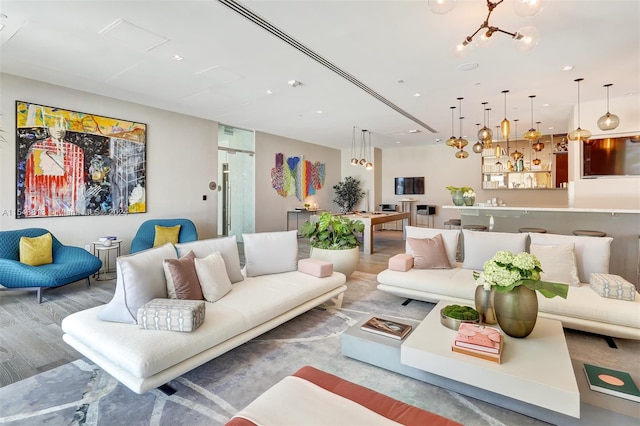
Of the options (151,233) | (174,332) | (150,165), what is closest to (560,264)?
(174,332)

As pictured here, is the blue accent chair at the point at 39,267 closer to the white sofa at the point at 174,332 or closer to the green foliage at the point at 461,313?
the white sofa at the point at 174,332

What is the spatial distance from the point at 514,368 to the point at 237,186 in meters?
7.71

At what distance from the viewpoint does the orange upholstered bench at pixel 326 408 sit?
1.32 m

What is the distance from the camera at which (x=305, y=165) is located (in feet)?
33.4

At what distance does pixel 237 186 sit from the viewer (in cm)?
861

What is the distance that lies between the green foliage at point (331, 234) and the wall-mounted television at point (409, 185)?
691cm

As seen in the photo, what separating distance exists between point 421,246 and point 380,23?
2.58 meters

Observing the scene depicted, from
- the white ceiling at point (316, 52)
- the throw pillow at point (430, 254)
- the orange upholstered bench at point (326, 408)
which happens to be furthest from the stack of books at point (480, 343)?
the white ceiling at point (316, 52)

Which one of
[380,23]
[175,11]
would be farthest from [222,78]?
[380,23]

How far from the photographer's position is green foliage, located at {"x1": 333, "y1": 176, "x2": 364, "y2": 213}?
36.9ft

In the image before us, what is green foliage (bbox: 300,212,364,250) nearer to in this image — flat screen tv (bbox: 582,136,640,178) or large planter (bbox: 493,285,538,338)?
large planter (bbox: 493,285,538,338)

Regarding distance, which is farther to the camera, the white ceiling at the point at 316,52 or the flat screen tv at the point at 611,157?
the flat screen tv at the point at 611,157

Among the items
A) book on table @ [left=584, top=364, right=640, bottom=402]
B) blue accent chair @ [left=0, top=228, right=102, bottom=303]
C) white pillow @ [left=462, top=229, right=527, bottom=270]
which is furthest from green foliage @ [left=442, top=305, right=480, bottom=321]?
blue accent chair @ [left=0, top=228, right=102, bottom=303]

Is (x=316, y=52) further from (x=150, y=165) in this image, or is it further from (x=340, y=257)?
(x=150, y=165)
